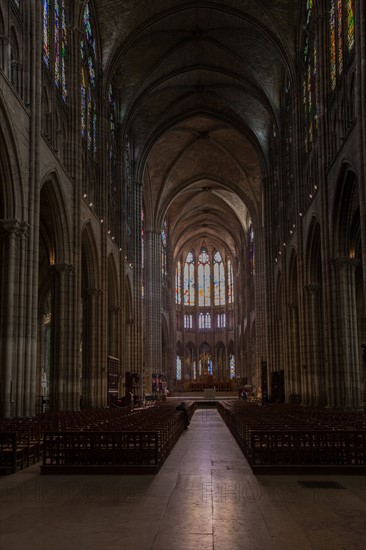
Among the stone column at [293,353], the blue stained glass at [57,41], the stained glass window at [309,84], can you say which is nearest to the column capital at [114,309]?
the stone column at [293,353]

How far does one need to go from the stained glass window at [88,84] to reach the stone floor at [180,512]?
2401cm

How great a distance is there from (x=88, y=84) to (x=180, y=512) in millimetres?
28812

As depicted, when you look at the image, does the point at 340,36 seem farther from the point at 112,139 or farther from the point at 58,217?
the point at 112,139

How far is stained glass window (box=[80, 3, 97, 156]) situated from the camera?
31438 mm

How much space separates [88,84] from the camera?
1286 inches

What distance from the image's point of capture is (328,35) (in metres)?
26.6

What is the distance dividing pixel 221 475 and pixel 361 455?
9.09 ft

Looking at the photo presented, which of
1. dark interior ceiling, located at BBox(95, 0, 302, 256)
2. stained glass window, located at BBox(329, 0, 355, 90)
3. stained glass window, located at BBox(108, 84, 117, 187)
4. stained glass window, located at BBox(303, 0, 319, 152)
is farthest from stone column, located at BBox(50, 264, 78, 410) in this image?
dark interior ceiling, located at BBox(95, 0, 302, 256)

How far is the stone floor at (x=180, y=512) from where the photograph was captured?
6414 mm

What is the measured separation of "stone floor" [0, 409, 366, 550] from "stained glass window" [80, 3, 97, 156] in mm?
24013

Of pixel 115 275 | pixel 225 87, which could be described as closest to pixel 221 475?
pixel 115 275

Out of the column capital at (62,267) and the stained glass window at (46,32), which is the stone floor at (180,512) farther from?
the stained glass window at (46,32)

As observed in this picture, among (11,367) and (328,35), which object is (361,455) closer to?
(11,367)

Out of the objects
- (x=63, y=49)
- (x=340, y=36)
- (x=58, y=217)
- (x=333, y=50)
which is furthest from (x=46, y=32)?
(x=333, y=50)
